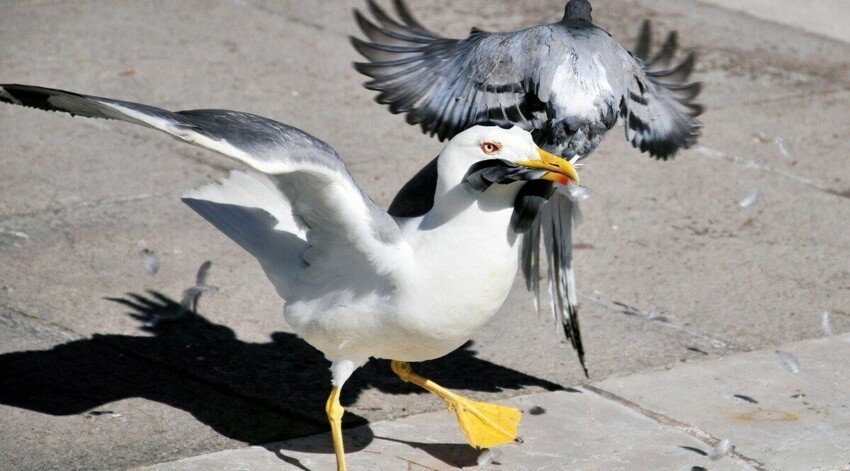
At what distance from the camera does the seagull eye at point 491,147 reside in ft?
13.5

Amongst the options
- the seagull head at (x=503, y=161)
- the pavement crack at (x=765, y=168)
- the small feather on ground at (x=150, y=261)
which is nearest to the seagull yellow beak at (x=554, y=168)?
the seagull head at (x=503, y=161)

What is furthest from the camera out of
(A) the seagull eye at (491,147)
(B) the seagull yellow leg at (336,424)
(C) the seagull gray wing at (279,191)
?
(B) the seagull yellow leg at (336,424)

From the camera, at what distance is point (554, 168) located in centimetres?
407

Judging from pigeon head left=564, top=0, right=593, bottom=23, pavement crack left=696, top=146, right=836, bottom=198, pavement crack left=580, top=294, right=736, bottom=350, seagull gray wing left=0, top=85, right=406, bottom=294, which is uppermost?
pigeon head left=564, top=0, right=593, bottom=23

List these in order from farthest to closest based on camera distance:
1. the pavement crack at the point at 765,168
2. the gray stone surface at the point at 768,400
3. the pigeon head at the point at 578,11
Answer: the pavement crack at the point at 765,168 → the pigeon head at the point at 578,11 → the gray stone surface at the point at 768,400

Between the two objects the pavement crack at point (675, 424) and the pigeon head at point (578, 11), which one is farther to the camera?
the pigeon head at point (578, 11)

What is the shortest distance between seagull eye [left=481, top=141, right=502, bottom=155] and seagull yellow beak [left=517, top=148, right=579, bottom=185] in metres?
0.08

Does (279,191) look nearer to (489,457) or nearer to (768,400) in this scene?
(489,457)

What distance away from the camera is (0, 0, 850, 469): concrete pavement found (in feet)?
16.4

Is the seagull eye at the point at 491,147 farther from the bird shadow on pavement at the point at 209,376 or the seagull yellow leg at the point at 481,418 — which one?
the bird shadow on pavement at the point at 209,376

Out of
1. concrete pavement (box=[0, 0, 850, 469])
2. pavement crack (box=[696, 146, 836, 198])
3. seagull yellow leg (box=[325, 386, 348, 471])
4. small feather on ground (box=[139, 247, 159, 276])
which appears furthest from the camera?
pavement crack (box=[696, 146, 836, 198])

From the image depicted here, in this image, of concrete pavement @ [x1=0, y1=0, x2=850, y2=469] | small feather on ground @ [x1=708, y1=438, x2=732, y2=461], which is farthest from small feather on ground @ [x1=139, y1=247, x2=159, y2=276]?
small feather on ground @ [x1=708, y1=438, x2=732, y2=461]

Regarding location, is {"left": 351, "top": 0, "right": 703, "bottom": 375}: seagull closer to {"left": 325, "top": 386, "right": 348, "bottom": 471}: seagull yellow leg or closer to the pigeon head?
the pigeon head

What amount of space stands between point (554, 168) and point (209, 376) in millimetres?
1849
